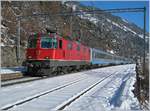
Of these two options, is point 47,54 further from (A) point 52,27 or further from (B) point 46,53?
(A) point 52,27

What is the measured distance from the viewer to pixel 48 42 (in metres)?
25.7

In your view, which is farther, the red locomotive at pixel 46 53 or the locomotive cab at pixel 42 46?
the locomotive cab at pixel 42 46

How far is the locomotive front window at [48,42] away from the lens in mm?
25625

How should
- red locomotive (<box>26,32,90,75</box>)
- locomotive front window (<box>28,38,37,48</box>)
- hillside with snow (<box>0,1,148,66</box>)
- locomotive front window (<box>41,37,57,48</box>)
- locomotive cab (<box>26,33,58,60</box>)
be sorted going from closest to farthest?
red locomotive (<box>26,32,90,75</box>) → locomotive cab (<box>26,33,58,60</box>) → locomotive front window (<box>41,37,57,48</box>) → locomotive front window (<box>28,38,37,48</box>) → hillside with snow (<box>0,1,148,66</box>)

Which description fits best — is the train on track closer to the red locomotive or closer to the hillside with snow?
the red locomotive

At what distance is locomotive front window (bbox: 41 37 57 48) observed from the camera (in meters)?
25.6

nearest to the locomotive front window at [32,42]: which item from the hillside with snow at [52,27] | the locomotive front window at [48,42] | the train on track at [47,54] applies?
the train on track at [47,54]

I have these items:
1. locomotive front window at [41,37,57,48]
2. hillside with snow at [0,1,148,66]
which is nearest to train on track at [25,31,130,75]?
locomotive front window at [41,37,57,48]

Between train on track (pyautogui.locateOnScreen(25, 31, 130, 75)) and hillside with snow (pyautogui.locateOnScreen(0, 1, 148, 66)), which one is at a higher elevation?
hillside with snow (pyautogui.locateOnScreen(0, 1, 148, 66))

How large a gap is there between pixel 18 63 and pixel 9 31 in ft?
21.3

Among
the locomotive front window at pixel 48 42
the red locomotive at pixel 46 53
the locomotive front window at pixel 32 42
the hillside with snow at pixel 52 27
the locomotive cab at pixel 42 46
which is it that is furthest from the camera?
the hillside with snow at pixel 52 27

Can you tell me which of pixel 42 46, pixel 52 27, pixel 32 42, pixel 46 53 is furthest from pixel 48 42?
pixel 52 27

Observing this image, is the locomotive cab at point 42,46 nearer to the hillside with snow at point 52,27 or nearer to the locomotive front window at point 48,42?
the locomotive front window at point 48,42

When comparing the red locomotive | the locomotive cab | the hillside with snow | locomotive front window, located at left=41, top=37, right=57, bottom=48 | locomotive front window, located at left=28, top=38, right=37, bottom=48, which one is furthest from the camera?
the hillside with snow
